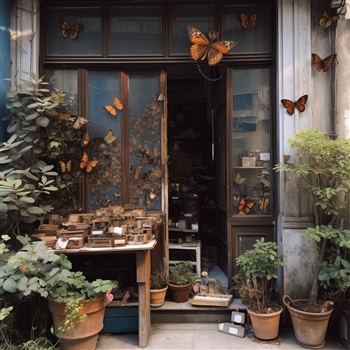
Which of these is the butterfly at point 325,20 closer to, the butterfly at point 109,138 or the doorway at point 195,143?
the doorway at point 195,143

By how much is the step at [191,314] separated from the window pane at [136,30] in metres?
3.38

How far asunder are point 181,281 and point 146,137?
2.01 meters

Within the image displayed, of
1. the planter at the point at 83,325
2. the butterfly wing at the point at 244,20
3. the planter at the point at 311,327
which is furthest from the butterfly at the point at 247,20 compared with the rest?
the planter at the point at 83,325

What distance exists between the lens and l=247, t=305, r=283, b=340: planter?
3.60 meters

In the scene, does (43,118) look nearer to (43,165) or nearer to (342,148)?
(43,165)

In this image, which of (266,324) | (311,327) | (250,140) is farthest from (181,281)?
(250,140)

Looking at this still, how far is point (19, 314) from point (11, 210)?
4.10 feet

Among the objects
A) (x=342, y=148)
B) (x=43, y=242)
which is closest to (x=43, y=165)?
(x=43, y=242)

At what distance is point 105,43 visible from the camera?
14.2ft

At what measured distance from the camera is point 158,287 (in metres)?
4.14

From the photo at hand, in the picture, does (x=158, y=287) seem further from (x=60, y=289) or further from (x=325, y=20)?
(x=325, y=20)

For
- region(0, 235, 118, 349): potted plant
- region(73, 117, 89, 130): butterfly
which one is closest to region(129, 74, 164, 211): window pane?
region(73, 117, 89, 130): butterfly

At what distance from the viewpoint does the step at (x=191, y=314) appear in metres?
4.07

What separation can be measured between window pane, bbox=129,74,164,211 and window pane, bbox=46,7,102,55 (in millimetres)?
700
